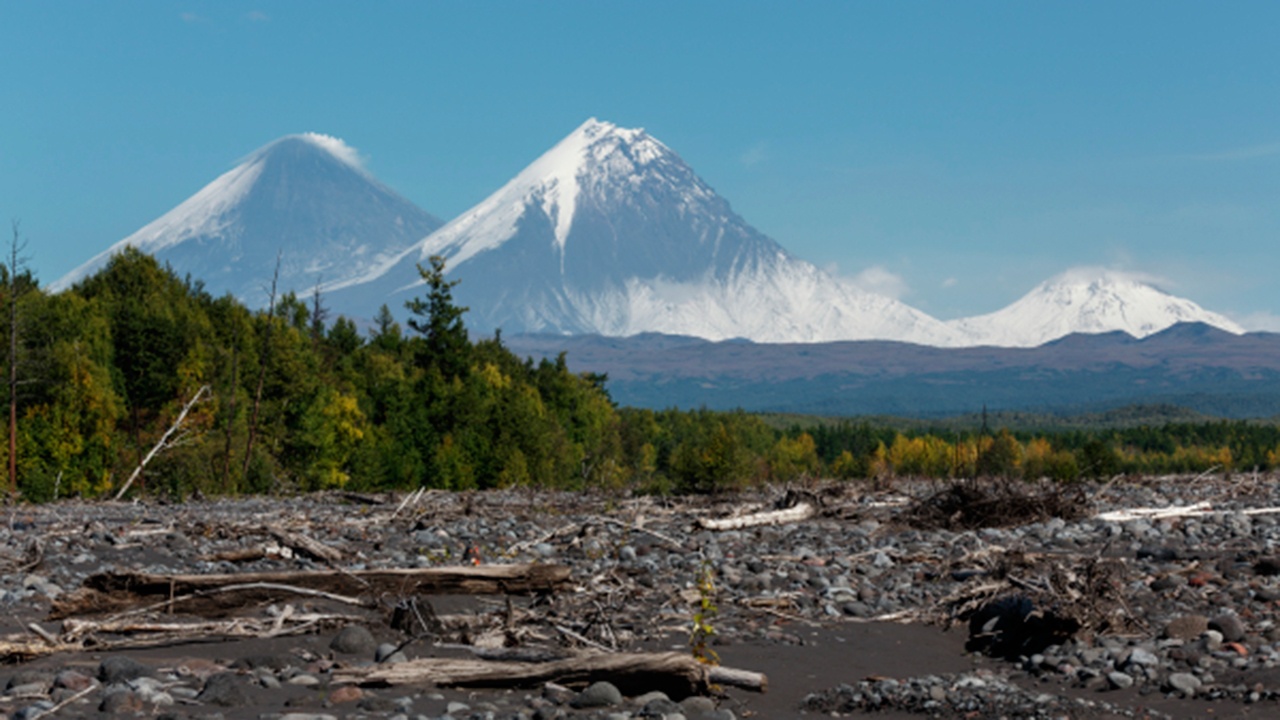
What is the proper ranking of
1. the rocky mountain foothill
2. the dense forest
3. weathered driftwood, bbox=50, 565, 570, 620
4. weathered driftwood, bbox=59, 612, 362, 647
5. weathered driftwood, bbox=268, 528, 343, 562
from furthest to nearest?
the dense forest, weathered driftwood, bbox=268, 528, 343, 562, weathered driftwood, bbox=50, 565, 570, 620, weathered driftwood, bbox=59, 612, 362, 647, the rocky mountain foothill

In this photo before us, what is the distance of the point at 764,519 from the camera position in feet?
61.7

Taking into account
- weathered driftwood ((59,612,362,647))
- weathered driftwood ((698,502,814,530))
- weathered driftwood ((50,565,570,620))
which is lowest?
weathered driftwood ((698,502,814,530))

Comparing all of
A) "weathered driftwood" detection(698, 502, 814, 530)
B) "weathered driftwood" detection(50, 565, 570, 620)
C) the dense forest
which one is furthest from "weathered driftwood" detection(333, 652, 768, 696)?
the dense forest

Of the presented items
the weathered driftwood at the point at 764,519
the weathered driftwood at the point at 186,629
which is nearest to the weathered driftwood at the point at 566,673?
the weathered driftwood at the point at 186,629

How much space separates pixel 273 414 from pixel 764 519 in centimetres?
4080

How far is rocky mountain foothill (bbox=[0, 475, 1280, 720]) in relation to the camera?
7512mm

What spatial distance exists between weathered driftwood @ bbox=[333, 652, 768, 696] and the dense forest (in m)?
20.3

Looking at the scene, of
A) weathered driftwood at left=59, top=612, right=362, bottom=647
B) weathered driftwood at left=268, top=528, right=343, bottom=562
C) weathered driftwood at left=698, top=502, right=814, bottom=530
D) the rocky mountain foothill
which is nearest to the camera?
the rocky mountain foothill

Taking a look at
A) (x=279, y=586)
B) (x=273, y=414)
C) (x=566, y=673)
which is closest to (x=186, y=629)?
(x=279, y=586)

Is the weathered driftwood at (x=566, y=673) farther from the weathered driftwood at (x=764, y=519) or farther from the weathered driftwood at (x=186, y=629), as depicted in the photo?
the weathered driftwood at (x=764, y=519)

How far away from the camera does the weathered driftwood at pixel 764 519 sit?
17.8m

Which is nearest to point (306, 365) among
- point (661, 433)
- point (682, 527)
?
point (682, 527)

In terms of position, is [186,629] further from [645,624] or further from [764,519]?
[764,519]

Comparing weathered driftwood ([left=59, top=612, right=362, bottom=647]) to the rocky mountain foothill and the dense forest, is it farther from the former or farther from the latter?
the dense forest
